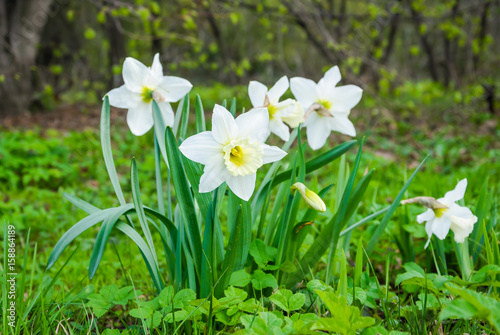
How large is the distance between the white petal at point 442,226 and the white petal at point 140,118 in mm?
967

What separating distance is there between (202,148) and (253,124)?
15 cm

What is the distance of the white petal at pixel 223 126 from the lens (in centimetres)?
94

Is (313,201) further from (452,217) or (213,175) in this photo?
(452,217)

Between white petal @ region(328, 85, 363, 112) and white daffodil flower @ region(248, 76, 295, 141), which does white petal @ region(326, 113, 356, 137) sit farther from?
white daffodil flower @ region(248, 76, 295, 141)

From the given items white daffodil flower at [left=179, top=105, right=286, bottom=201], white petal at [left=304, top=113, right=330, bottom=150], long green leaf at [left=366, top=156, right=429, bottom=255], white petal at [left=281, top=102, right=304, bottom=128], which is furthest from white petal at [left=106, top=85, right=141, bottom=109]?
long green leaf at [left=366, top=156, right=429, bottom=255]

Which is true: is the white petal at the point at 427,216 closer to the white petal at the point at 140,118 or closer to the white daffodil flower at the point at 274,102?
the white daffodil flower at the point at 274,102

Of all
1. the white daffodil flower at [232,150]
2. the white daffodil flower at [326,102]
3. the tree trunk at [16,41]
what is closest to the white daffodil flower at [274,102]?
the white daffodil flower at [326,102]

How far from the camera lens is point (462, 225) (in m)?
1.19

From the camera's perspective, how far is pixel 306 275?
4.41 feet

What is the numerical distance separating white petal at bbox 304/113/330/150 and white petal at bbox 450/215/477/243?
0.49m

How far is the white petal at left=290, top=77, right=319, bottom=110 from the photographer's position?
1.30m

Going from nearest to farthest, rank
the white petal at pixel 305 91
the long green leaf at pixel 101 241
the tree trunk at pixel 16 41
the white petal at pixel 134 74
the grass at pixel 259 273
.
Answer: the long green leaf at pixel 101 241, the grass at pixel 259 273, the white petal at pixel 134 74, the white petal at pixel 305 91, the tree trunk at pixel 16 41

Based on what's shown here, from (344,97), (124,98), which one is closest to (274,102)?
(344,97)

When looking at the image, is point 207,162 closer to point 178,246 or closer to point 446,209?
point 178,246
